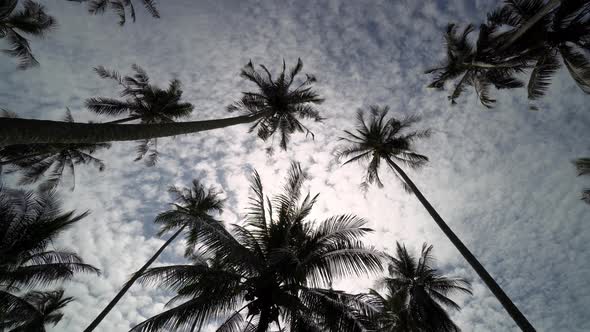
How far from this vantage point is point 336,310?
730cm

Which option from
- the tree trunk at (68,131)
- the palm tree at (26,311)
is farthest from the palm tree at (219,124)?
the palm tree at (26,311)

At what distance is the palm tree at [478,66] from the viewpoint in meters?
10.8

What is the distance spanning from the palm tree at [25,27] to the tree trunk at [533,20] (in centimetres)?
1998

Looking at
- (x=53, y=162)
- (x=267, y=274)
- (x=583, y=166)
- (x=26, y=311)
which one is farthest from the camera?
(x=53, y=162)

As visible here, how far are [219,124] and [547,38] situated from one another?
1211 cm

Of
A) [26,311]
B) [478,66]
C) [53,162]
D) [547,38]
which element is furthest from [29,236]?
[547,38]

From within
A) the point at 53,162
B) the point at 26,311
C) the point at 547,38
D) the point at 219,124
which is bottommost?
the point at 26,311

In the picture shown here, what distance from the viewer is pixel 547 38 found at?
972 cm

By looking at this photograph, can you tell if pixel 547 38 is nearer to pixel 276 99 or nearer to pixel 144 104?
pixel 276 99

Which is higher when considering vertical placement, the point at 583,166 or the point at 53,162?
the point at 53,162

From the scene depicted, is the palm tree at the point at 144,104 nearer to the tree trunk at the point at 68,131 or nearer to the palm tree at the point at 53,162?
the palm tree at the point at 53,162

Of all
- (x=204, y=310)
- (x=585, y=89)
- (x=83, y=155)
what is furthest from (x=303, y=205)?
(x=83, y=155)

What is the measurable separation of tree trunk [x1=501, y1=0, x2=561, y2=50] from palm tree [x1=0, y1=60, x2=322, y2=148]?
7.94 metres

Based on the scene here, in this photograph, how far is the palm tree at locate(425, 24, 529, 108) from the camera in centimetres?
1080
